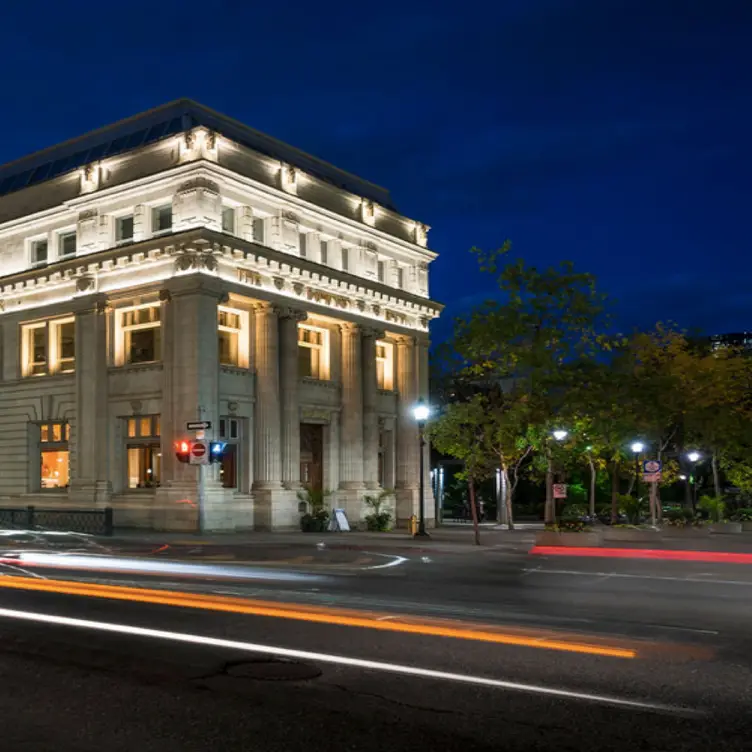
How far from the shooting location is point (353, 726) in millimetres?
7691

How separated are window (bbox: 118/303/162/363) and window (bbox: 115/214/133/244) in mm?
3513

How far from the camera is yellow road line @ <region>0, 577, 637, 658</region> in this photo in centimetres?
1150

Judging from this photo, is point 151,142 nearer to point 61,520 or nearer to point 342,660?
point 61,520

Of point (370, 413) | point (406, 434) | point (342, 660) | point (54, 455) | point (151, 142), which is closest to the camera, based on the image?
point (342, 660)

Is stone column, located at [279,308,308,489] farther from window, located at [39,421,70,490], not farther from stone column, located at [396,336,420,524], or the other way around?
window, located at [39,421,70,490]

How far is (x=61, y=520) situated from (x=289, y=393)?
12.2m

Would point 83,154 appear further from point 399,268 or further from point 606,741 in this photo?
point 606,741

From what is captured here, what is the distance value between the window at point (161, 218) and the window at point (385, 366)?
15619mm

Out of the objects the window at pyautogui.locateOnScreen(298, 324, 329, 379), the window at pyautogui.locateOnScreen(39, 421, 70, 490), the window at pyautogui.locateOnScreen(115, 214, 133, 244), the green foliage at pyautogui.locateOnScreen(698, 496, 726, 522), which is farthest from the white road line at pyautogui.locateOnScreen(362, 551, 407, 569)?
the green foliage at pyautogui.locateOnScreen(698, 496, 726, 522)

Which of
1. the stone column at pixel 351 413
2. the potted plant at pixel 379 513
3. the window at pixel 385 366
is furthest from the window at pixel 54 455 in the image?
the window at pixel 385 366

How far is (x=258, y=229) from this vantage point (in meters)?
47.5

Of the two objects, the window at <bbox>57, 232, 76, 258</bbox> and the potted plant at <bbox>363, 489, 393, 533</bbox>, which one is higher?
the window at <bbox>57, 232, 76, 258</bbox>

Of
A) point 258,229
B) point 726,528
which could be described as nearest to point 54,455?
A: point 258,229

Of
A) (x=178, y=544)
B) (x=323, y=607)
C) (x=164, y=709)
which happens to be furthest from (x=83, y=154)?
(x=164, y=709)
